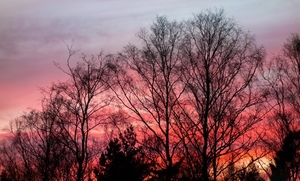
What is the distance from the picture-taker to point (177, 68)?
2111 cm

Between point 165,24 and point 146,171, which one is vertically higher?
point 165,24

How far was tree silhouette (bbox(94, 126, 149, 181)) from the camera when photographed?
32.5m

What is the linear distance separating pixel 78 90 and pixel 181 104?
926cm

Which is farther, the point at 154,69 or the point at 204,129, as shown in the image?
the point at 154,69

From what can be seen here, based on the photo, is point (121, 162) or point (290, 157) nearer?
point (121, 162)

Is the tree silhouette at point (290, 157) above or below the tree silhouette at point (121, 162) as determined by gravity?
below

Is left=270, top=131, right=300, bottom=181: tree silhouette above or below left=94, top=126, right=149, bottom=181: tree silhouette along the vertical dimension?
below

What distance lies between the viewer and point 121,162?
1318 inches

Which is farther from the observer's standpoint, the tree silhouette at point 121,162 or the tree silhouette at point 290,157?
the tree silhouette at point 290,157

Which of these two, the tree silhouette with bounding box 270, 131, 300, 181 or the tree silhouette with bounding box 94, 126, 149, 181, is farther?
the tree silhouette with bounding box 270, 131, 300, 181

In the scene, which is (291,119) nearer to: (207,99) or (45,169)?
(207,99)

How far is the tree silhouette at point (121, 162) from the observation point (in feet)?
107

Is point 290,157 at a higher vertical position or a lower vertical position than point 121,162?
lower

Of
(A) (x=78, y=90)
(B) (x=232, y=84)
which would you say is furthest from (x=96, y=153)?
(B) (x=232, y=84)
